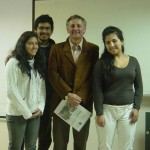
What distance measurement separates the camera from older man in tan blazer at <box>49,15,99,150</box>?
2.33 metres

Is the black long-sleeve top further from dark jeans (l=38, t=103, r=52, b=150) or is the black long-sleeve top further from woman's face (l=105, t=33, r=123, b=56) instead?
dark jeans (l=38, t=103, r=52, b=150)

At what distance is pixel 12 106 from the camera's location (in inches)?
87.9

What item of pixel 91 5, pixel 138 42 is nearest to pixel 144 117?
pixel 138 42

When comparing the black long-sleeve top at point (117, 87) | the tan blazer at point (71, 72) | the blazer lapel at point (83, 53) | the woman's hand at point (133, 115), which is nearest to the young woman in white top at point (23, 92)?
the tan blazer at point (71, 72)

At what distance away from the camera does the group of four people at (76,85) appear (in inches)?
85.8

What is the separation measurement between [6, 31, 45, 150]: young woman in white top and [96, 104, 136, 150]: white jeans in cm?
60

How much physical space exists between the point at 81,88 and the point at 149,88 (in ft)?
3.98

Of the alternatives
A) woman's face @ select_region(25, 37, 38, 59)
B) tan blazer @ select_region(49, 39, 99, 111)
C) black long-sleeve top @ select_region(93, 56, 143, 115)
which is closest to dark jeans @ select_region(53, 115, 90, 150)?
tan blazer @ select_region(49, 39, 99, 111)

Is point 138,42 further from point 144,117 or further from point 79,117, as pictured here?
point 79,117

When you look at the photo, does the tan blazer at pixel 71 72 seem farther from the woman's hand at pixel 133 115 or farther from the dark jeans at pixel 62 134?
the woman's hand at pixel 133 115

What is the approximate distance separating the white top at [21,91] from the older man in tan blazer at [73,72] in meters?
0.18

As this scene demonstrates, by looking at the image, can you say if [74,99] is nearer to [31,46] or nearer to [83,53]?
[83,53]

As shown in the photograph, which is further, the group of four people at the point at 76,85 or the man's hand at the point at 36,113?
the man's hand at the point at 36,113

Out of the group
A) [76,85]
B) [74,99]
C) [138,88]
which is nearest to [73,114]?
[74,99]
